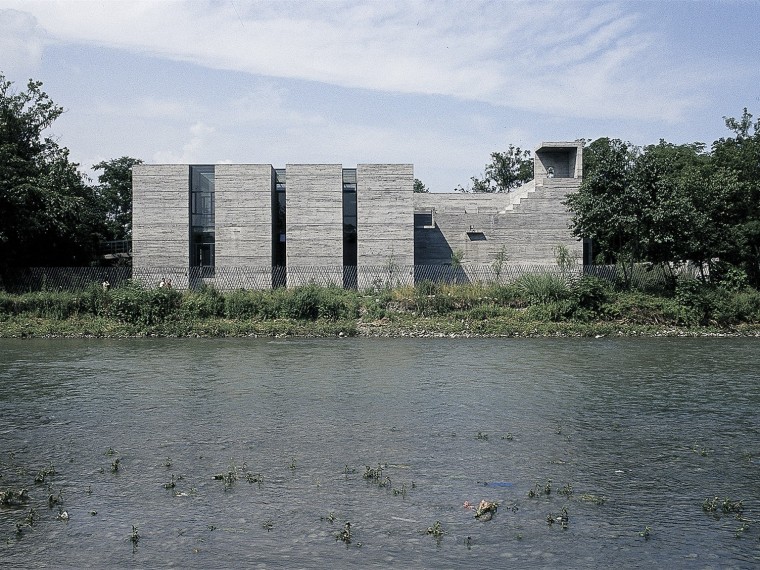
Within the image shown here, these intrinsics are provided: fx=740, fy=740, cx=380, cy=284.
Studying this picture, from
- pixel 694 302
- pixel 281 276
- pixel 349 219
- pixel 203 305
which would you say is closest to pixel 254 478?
pixel 203 305

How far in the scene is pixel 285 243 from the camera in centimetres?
4572

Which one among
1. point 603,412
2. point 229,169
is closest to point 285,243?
point 229,169

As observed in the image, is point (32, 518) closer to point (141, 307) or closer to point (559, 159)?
point (141, 307)

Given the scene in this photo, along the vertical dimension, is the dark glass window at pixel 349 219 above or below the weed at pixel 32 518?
above

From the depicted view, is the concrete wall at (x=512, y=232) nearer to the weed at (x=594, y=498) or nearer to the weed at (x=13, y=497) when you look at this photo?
the weed at (x=594, y=498)

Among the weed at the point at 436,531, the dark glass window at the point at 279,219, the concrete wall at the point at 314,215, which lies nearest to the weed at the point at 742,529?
the weed at the point at 436,531

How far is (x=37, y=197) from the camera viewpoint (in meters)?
40.2

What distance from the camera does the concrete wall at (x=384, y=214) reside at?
43.9 meters

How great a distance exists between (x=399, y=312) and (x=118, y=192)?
39592 mm

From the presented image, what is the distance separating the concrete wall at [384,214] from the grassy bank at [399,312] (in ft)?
27.3

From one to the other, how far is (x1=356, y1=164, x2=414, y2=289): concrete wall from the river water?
24409 millimetres

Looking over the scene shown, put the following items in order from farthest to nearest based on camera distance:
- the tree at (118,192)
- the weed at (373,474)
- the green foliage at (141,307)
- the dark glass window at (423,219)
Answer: the tree at (118,192), the dark glass window at (423,219), the green foliage at (141,307), the weed at (373,474)

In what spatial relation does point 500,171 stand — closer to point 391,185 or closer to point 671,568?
point 391,185

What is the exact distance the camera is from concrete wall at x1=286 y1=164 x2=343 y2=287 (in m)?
43.9
